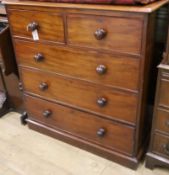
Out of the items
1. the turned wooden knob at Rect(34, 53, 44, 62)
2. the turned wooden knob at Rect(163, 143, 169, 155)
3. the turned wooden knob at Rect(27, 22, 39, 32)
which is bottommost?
the turned wooden knob at Rect(163, 143, 169, 155)

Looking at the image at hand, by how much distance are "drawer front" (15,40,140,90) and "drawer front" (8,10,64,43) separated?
0.07 metres

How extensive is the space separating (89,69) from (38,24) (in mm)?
408

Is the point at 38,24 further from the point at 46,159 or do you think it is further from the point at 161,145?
the point at 161,145

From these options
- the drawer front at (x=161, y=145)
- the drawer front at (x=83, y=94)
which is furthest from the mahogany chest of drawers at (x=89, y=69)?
the drawer front at (x=161, y=145)

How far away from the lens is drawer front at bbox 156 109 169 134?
1.27 m

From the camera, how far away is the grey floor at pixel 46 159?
4.97 feet

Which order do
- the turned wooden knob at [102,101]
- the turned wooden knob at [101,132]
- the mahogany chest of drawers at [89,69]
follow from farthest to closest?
the turned wooden knob at [101,132]
the turned wooden knob at [102,101]
the mahogany chest of drawers at [89,69]

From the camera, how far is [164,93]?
1.22 meters

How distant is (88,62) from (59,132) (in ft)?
2.21

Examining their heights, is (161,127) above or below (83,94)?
below

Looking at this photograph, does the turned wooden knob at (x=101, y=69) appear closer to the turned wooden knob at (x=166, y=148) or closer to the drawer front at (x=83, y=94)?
the drawer front at (x=83, y=94)

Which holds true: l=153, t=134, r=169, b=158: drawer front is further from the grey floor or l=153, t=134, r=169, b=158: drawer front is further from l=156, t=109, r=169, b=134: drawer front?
the grey floor

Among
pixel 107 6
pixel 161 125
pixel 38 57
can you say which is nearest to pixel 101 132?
pixel 161 125

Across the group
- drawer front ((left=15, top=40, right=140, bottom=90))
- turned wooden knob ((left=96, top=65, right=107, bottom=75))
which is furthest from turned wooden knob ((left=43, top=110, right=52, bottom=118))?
turned wooden knob ((left=96, top=65, right=107, bottom=75))
